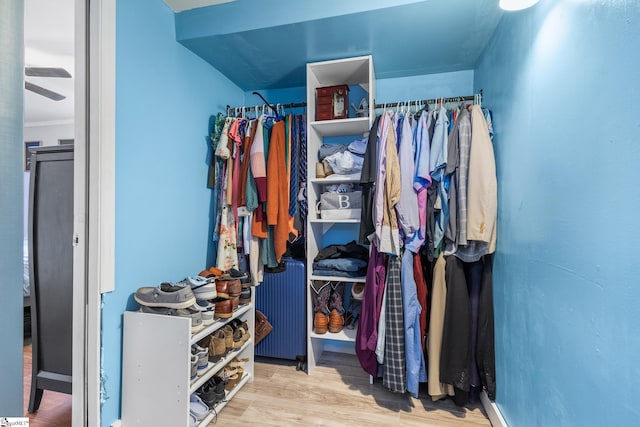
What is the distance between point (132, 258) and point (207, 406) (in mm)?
852

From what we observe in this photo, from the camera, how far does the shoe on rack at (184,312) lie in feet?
4.60

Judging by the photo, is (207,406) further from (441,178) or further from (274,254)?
(441,178)

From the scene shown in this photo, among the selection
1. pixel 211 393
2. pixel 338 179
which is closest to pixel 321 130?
pixel 338 179

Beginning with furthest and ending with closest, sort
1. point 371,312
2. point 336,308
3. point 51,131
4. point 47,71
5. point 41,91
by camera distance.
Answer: point 51,131
point 41,91
point 47,71
point 336,308
point 371,312

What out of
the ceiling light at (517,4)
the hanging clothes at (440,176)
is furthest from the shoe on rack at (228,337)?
the ceiling light at (517,4)

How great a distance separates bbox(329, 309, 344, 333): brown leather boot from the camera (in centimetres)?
208

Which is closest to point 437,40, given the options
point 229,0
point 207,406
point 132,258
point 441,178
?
point 441,178

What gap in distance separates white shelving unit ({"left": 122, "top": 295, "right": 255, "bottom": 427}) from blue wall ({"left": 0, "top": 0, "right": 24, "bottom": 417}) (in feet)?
1.79

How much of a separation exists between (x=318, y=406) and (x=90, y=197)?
→ 1595 mm

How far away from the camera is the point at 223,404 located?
1676mm

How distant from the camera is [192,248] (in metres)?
2.01

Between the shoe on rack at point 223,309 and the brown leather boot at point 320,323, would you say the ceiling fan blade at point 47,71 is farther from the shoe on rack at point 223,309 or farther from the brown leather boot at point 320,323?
the brown leather boot at point 320,323

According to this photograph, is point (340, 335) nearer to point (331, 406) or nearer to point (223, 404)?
point (331, 406)

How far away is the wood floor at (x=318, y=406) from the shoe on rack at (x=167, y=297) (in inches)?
27.4
